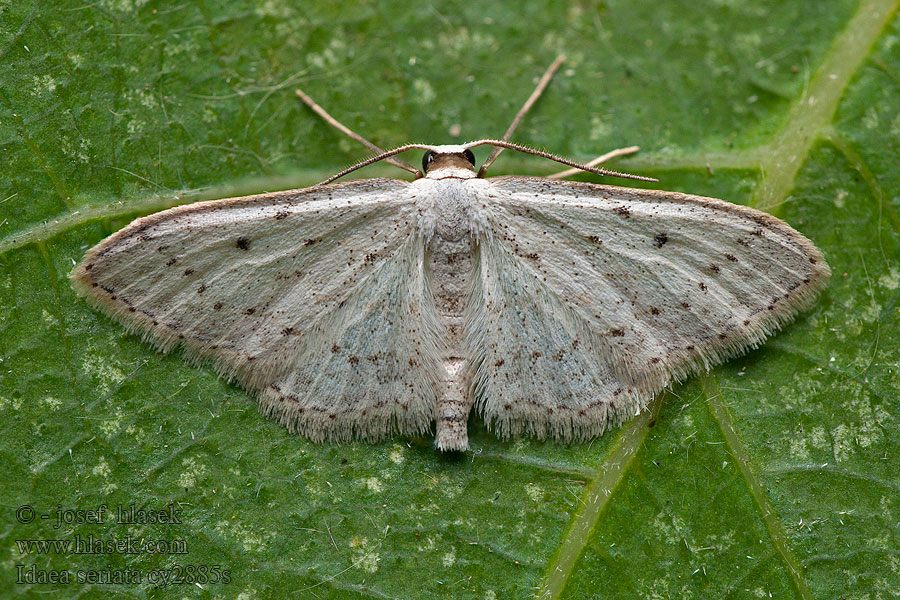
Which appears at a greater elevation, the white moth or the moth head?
the moth head

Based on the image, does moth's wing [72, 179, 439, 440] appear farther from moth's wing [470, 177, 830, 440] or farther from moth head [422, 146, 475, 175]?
moth's wing [470, 177, 830, 440]

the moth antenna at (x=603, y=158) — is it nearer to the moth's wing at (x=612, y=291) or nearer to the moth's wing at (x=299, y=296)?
the moth's wing at (x=612, y=291)

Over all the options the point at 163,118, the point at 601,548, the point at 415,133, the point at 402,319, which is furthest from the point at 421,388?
the point at 163,118

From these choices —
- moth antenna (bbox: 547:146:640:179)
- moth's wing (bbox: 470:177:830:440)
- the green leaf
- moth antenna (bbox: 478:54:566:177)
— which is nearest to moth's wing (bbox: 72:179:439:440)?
the green leaf

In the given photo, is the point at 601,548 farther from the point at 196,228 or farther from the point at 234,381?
the point at 196,228

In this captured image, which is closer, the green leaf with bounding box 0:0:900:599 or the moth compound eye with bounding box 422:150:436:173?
the green leaf with bounding box 0:0:900:599

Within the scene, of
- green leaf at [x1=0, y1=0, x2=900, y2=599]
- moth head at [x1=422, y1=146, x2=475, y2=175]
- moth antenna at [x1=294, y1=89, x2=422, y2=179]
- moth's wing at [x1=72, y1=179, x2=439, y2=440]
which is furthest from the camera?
moth antenna at [x1=294, y1=89, x2=422, y2=179]
